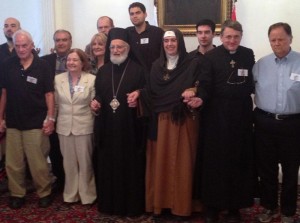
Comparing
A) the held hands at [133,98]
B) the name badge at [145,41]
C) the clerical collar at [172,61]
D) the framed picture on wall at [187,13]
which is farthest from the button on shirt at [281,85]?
the framed picture on wall at [187,13]

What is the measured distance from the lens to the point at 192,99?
326cm

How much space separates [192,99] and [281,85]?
768mm

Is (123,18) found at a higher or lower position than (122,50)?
higher

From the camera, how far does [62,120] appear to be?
3842 millimetres

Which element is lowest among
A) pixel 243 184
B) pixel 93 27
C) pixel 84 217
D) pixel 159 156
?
pixel 84 217

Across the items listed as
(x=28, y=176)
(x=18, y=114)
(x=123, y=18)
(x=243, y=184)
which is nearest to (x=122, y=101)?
(x=18, y=114)

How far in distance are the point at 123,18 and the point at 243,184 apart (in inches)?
130

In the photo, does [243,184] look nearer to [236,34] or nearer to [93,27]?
[236,34]

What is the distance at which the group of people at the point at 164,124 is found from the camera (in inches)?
130

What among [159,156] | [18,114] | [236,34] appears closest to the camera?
[236,34]

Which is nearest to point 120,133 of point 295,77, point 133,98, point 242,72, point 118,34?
point 133,98

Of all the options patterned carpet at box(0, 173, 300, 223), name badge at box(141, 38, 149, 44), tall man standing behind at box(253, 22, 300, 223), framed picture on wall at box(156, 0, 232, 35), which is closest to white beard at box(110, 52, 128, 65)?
name badge at box(141, 38, 149, 44)

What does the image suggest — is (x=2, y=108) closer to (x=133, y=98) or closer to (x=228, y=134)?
(x=133, y=98)

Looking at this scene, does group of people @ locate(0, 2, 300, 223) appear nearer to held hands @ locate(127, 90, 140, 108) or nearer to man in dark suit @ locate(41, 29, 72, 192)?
held hands @ locate(127, 90, 140, 108)
